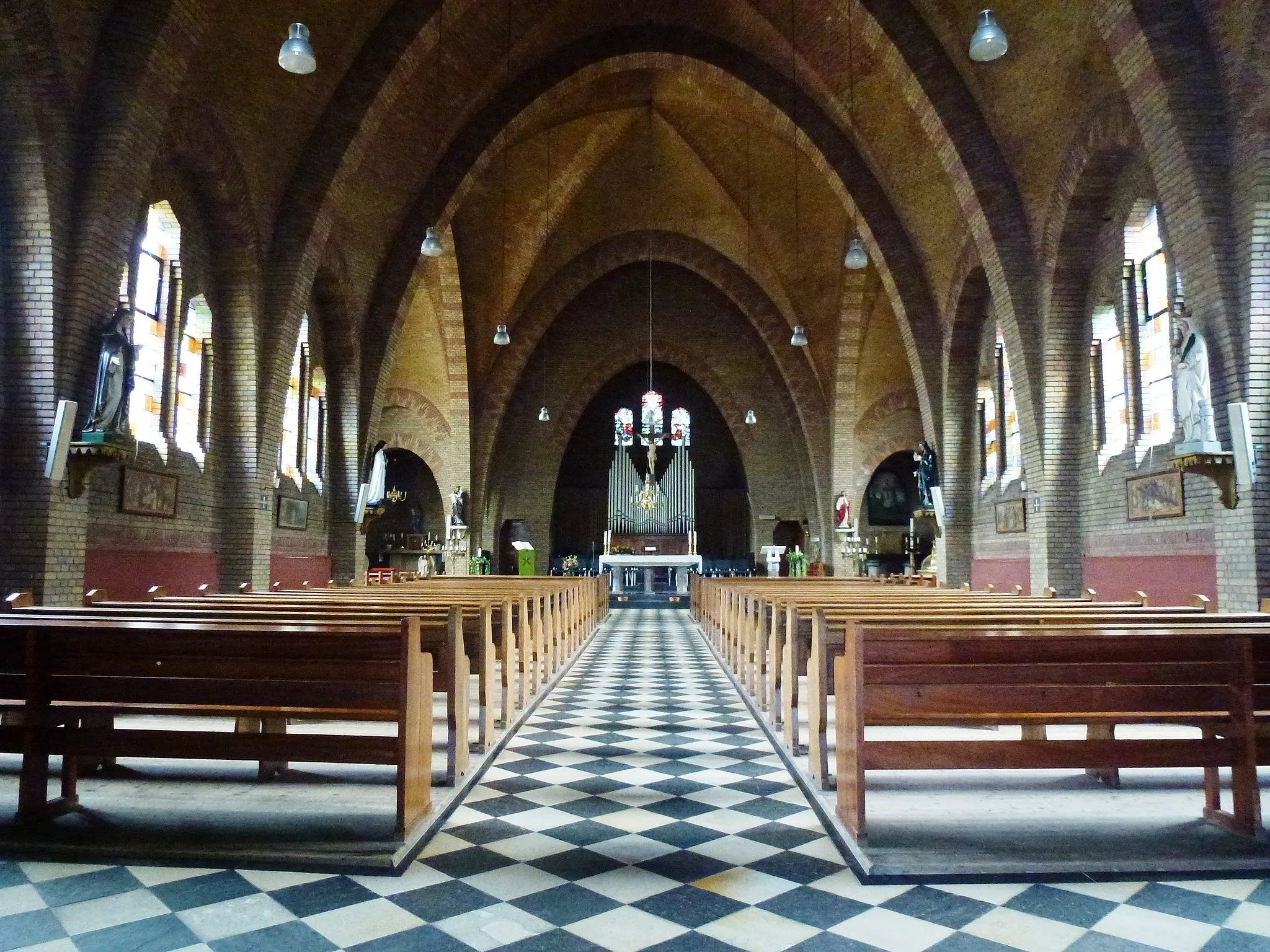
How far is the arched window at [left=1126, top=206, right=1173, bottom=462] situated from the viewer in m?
11.5

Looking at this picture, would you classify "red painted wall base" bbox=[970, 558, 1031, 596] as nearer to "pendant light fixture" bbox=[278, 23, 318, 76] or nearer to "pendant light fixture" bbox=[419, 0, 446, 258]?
"pendant light fixture" bbox=[419, 0, 446, 258]

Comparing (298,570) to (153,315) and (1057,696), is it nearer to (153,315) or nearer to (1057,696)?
(153,315)

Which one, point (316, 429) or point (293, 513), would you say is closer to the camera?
point (293, 513)

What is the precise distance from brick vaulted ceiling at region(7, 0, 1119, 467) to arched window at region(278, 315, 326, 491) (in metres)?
0.92

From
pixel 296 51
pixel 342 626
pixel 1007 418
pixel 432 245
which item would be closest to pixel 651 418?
pixel 1007 418

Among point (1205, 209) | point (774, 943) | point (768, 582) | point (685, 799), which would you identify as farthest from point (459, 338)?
point (774, 943)

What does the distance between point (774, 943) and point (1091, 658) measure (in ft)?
6.65

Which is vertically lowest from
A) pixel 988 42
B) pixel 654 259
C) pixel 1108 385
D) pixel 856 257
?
pixel 1108 385

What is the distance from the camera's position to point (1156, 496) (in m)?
11.0

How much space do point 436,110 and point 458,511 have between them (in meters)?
10.8

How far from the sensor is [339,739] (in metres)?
3.81

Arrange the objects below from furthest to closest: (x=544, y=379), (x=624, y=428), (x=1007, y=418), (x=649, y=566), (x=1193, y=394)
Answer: (x=624, y=428)
(x=544, y=379)
(x=649, y=566)
(x=1007, y=418)
(x=1193, y=394)

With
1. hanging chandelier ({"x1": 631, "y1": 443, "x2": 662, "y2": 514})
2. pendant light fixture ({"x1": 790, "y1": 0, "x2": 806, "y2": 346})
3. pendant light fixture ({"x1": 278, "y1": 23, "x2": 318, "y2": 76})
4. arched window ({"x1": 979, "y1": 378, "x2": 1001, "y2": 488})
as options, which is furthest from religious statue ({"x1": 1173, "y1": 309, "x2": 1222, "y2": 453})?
hanging chandelier ({"x1": 631, "y1": 443, "x2": 662, "y2": 514})

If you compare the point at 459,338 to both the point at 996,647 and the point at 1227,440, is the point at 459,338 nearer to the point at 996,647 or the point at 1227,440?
the point at 1227,440
